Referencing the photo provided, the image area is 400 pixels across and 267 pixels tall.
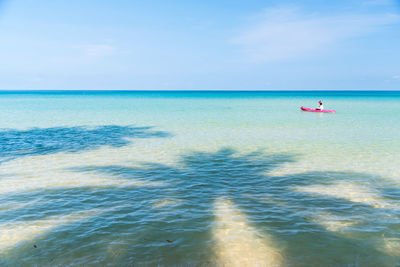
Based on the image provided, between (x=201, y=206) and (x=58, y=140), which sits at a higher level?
(x=58, y=140)

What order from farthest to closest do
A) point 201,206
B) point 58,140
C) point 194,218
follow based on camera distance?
point 58,140 → point 201,206 → point 194,218

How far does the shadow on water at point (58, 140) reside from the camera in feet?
64.6

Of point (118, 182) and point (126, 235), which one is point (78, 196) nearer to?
point (118, 182)

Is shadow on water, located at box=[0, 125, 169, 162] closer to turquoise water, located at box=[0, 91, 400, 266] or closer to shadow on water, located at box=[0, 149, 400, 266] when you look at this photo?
turquoise water, located at box=[0, 91, 400, 266]

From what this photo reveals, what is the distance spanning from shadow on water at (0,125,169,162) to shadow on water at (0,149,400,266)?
25.1 ft

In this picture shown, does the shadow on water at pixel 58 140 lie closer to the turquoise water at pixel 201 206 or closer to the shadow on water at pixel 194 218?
the turquoise water at pixel 201 206

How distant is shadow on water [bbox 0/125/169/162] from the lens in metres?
19.7

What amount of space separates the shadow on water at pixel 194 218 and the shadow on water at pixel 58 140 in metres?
7.65

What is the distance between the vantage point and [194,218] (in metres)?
9.12

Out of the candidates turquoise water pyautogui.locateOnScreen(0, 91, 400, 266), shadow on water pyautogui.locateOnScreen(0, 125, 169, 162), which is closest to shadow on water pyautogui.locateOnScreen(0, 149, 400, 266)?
turquoise water pyautogui.locateOnScreen(0, 91, 400, 266)

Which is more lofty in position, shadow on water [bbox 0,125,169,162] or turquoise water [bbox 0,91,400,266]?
shadow on water [bbox 0,125,169,162]

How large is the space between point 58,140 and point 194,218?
18.7 meters

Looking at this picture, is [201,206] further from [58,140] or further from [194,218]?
[58,140]

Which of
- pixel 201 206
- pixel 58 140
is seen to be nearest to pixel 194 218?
pixel 201 206
